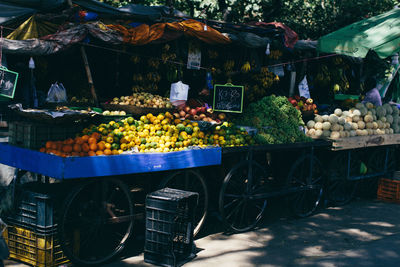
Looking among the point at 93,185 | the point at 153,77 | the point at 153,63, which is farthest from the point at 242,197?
the point at 153,63

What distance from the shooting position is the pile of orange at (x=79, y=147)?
5.13 meters

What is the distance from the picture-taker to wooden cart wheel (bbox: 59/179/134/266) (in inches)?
192

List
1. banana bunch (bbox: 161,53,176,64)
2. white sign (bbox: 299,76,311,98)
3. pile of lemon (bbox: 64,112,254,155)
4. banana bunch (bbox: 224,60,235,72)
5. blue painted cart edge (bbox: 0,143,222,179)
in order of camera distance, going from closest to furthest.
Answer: blue painted cart edge (bbox: 0,143,222,179) → pile of lemon (bbox: 64,112,254,155) → banana bunch (bbox: 161,53,176,64) → banana bunch (bbox: 224,60,235,72) → white sign (bbox: 299,76,311,98)

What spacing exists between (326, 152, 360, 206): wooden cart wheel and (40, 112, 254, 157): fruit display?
2.42 metres

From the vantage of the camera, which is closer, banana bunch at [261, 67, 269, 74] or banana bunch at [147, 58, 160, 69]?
banana bunch at [147, 58, 160, 69]

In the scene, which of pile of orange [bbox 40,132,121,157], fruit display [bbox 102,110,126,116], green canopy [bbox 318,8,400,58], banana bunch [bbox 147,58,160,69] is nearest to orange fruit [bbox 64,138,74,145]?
pile of orange [bbox 40,132,121,157]

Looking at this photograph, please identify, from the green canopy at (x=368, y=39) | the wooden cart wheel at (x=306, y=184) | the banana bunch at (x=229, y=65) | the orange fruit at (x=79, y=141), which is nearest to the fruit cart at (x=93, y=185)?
the orange fruit at (x=79, y=141)

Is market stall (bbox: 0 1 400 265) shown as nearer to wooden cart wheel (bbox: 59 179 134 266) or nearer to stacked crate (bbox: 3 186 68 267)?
wooden cart wheel (bbox: 59 179 134 266)

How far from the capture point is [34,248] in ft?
16.0

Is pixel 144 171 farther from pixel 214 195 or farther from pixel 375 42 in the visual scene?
pixel 375 42

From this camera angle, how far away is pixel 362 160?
943 cm

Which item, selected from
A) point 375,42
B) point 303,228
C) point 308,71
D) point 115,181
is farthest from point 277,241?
point 308,71

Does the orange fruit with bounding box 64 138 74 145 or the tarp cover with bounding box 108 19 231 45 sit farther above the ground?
the tarp cover with bounding box 108 19 231 45

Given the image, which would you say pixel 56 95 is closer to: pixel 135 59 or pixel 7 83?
pixel 7 83
